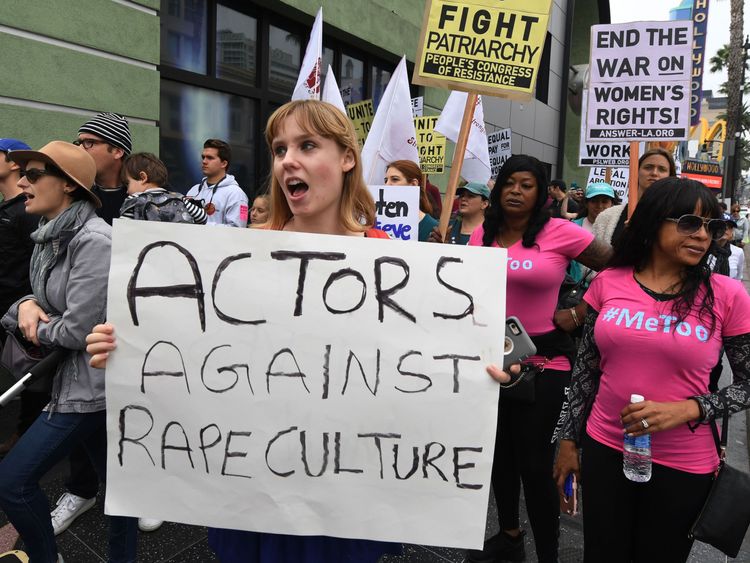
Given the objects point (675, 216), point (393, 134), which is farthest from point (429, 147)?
point (675, 216)

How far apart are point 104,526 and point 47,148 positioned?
77.5 inches

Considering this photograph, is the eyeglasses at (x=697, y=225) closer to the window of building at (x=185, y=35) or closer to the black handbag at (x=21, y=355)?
the black handbag at (x=21, y=355)

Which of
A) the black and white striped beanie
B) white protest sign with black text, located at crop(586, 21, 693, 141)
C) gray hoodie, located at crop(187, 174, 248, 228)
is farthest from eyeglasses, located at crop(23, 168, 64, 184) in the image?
white protest sign with black text, located at crop(586, 21, 693, 141)

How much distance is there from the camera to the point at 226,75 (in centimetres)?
722

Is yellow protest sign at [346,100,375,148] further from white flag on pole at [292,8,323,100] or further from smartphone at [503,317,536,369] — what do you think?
smartphone at [503,317,536,369]

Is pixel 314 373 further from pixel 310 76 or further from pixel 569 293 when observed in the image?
pixel 310 76

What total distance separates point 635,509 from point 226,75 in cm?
688

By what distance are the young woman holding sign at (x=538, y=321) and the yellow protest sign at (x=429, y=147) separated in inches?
179

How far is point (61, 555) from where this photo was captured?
2693mm

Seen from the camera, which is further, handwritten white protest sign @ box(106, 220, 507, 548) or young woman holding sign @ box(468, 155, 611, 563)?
young woman holding sign @ box(468, 155, 611, 563)

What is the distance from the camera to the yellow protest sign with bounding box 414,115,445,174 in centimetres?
720

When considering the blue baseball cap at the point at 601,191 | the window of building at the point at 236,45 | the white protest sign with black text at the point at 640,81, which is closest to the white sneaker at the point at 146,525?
the white protest sign with black text at the point at 640,81

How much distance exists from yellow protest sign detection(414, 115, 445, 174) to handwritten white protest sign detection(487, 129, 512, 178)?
136 centimetres

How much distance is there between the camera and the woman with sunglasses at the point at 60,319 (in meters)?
2.10
